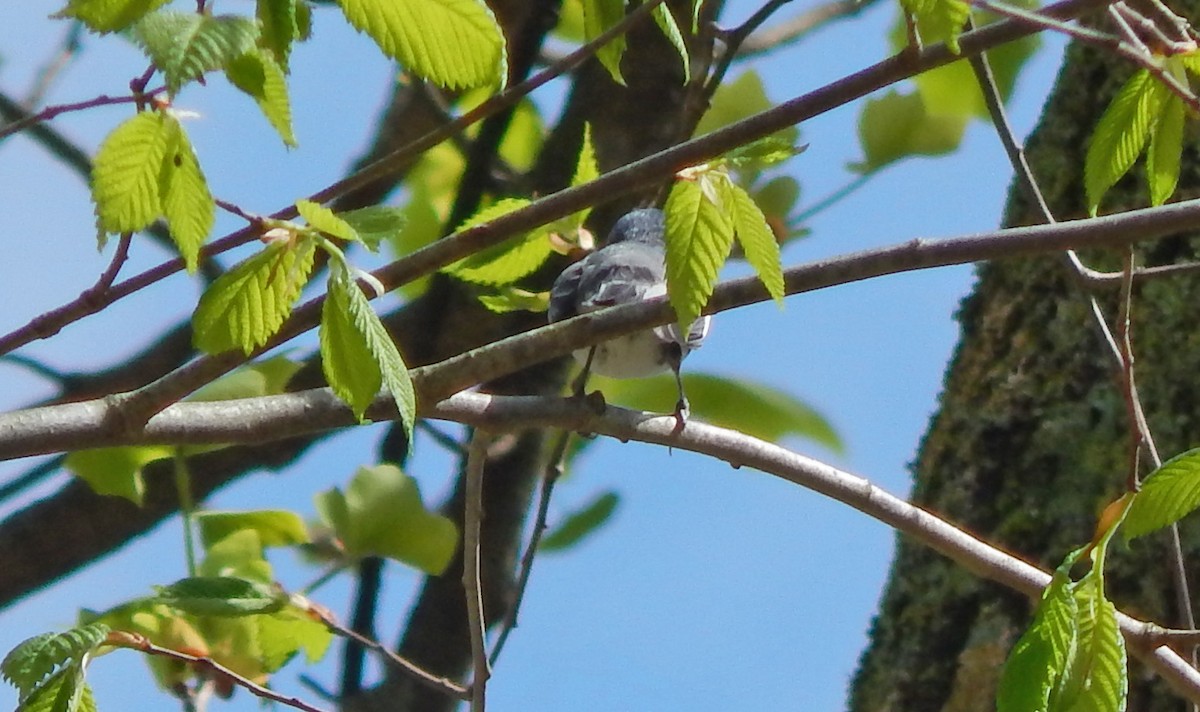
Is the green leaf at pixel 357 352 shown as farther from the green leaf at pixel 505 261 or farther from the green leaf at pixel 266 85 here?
the green leaf at pixel 505 261

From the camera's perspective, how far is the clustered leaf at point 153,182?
660mm

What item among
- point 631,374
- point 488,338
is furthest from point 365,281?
point 488,338

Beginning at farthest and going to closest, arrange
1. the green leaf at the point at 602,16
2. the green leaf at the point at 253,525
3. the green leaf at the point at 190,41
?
1. the green leaf at the point at 253,525
2. the green leaf at the point at 602,16
3. the green leaf at the point at 190,41

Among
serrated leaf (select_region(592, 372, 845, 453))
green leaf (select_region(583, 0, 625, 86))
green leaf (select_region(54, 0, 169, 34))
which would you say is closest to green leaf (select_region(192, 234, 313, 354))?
green leaf (select_region(54, 0, 169, 34))

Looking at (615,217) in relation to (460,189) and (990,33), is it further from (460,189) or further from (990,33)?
(990,33)

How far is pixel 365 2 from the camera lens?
59 centimetres

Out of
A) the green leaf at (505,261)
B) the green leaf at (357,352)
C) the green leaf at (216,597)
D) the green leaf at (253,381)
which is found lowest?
the green leaf at (357,352)

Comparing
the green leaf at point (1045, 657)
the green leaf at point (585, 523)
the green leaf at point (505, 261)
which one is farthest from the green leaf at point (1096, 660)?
the green leaf at point (585, 523)

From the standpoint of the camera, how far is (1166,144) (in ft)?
2.71

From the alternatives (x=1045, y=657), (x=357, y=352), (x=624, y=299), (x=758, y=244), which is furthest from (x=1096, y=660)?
(x=624, y=299)

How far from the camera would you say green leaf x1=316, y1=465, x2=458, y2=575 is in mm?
1310

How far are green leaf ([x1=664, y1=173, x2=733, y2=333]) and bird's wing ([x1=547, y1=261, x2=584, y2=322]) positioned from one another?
80 centimetres

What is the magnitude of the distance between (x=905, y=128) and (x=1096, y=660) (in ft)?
3.10

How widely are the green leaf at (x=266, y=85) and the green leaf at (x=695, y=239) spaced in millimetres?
215
